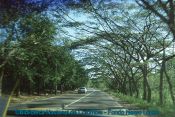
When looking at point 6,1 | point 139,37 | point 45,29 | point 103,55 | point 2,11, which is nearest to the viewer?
point 6,1

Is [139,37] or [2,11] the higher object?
[139,37]

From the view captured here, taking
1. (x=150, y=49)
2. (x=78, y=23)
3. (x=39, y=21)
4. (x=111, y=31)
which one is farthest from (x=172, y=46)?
(x=39, y=21)

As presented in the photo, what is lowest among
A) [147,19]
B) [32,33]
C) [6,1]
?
[6,1]

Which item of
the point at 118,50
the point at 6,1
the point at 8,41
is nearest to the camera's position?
the point at 6,1

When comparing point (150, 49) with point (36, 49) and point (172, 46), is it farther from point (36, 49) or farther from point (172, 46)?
point (36, 49)

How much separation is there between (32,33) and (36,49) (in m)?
5.28

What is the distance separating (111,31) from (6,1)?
75.6 ft

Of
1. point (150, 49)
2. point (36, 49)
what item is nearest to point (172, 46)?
point (150, 49)

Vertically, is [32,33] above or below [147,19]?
below

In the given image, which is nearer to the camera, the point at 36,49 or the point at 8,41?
the point at 8,41

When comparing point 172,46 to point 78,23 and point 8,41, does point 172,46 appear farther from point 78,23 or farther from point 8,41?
point 8,41

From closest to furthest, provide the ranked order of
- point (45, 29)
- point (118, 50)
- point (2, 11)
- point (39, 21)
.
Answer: point (2, 11) → point (39, 21) → point (45, 29) → point (118, 50)

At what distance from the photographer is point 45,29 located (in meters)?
31.1

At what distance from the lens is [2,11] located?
1482 cm
